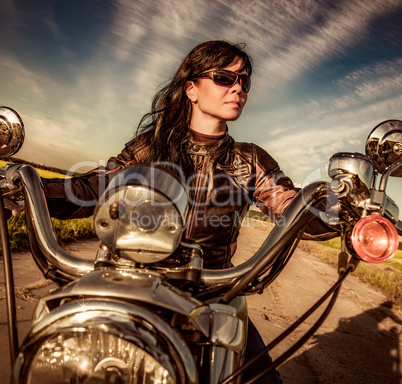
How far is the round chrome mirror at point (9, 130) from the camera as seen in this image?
1.44 m

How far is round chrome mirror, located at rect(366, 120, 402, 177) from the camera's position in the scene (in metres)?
1.11

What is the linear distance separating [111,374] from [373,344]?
398 centimetres

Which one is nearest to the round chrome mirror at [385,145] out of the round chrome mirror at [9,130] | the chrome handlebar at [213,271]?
the chrome handlebar at [213,271]

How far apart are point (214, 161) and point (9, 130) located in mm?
1087

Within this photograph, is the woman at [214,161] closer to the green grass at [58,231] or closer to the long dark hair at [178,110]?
the long dark hair at [178,110]

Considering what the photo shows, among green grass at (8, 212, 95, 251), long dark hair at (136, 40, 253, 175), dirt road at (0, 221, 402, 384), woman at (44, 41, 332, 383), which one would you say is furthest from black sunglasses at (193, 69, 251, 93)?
green grass at (8, 212, 95, 251)

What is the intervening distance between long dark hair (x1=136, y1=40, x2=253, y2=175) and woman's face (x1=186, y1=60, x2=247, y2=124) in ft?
0.32

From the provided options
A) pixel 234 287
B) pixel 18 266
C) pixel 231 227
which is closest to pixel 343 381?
pixel 231 227

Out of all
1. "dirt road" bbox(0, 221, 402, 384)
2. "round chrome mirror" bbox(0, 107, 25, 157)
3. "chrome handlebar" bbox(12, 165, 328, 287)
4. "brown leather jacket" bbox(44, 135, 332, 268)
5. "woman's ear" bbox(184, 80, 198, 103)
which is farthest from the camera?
"dirt road" bbox(0, 221, 402, 384)

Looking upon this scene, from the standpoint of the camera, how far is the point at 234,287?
1.07m

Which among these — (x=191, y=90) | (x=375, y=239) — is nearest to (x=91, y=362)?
(x=375, y=239)

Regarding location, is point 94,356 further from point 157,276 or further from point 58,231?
point 58,231

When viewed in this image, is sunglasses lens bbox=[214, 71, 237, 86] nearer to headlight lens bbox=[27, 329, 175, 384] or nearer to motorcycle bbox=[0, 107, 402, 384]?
motorcycle bbox=[0, 107, 402, 384]

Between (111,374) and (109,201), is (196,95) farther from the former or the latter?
(111,374)
